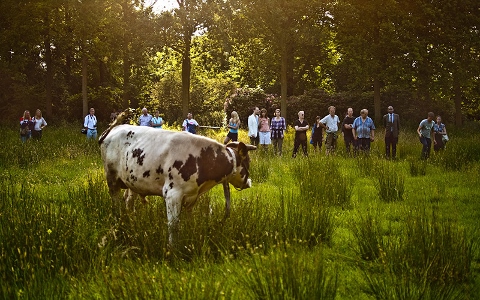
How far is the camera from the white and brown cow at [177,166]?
5242 mm

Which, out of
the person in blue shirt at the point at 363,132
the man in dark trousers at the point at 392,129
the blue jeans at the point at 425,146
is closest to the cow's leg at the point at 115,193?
the person in blue shirt at the point at 363,132

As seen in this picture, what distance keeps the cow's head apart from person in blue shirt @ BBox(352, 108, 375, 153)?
10.5m

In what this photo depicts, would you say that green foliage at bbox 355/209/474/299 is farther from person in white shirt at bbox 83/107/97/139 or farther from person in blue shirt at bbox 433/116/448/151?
person in white shirt at bbox 83/107/97/139

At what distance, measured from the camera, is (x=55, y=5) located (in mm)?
29078

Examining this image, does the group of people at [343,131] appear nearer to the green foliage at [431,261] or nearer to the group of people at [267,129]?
the group of people at [267,129]

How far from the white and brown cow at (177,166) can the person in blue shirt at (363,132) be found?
1063 centimetres

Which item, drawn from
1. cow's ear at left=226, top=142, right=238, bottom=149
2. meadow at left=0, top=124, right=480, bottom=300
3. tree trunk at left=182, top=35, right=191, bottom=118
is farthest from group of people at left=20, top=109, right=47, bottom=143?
cow's ear at left=226, top=142, right=238, bottom=149

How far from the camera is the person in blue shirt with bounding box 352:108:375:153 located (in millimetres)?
15469

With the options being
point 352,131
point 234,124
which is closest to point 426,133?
point 352,131

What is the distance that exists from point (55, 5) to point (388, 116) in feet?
73.0

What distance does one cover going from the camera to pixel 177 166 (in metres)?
5.27

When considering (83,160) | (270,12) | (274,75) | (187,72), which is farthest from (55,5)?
(83,160)

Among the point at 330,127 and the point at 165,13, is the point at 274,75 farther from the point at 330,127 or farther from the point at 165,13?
the point at 330,127

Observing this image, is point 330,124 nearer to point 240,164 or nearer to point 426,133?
point 426,133
